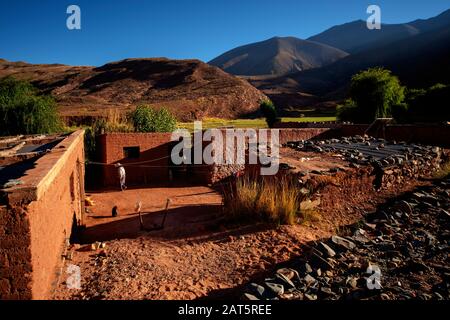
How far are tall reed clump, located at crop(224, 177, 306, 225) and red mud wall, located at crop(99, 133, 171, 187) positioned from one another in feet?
29.4

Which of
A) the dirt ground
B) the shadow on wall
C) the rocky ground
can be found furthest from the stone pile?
the shadow on wall

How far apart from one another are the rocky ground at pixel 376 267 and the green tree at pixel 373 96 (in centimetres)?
2700

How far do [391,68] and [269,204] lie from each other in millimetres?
87865

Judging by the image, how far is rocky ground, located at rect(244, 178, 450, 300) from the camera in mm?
4402

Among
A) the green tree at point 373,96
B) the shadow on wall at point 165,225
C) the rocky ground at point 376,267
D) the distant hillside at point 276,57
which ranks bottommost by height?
the shadow on wall at point 165,225

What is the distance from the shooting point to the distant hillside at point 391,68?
66812 millimetres

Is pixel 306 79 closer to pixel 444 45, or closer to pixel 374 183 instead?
pixel 444 45

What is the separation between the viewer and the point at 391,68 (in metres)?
81.6

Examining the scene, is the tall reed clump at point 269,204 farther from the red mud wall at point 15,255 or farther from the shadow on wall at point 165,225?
the red mud wall at point 15,255

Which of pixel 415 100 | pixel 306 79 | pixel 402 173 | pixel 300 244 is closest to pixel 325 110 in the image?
pixel 415 100

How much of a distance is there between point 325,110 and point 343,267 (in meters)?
55.5

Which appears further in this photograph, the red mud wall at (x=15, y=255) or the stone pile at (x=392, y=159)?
the stone pile at (x=392, y=159)

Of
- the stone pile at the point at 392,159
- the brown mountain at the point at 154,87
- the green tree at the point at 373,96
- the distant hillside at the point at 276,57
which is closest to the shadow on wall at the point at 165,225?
the stone pile at the point at 392,159

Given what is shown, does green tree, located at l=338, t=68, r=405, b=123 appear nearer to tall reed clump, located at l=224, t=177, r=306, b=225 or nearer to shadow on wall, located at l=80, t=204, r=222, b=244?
shadow on wall, located at l=80, t=204, r=222, b=244
